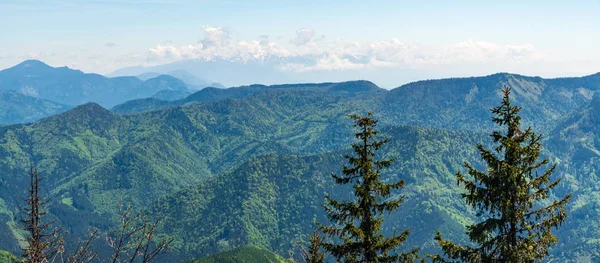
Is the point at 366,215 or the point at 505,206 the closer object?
the point at 505,206

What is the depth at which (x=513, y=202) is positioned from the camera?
33031 mm

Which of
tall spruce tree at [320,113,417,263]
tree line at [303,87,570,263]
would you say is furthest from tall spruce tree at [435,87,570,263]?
tall spruce tree at [320,113,417,263]

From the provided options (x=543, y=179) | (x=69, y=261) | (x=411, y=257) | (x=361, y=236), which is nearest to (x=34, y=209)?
(x=69, y=261)

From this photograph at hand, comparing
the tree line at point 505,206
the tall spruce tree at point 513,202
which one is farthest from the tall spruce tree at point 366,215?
the tall spruce tree at point 513,202

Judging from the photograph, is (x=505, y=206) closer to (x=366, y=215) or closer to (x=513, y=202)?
(x=513, y=202)

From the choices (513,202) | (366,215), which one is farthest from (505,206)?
(366,215)

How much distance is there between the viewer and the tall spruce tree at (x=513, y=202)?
3231cm

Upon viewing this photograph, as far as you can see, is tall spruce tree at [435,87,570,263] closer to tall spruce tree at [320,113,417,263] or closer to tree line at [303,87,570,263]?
tree line at [303,87,570,263]

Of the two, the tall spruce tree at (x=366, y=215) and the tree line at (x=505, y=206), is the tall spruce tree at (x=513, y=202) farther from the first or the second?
the tall spruce tree at (x=366, y=215)

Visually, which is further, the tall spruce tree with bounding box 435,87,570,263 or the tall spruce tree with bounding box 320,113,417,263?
the tall spruce tree with bounding box 320,113,417,263

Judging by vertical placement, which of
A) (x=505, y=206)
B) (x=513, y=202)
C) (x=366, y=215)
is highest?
(x=513, y=202)

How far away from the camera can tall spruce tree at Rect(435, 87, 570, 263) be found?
3231 centimetres

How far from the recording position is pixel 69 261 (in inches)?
798

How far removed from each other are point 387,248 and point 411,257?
1790mm
